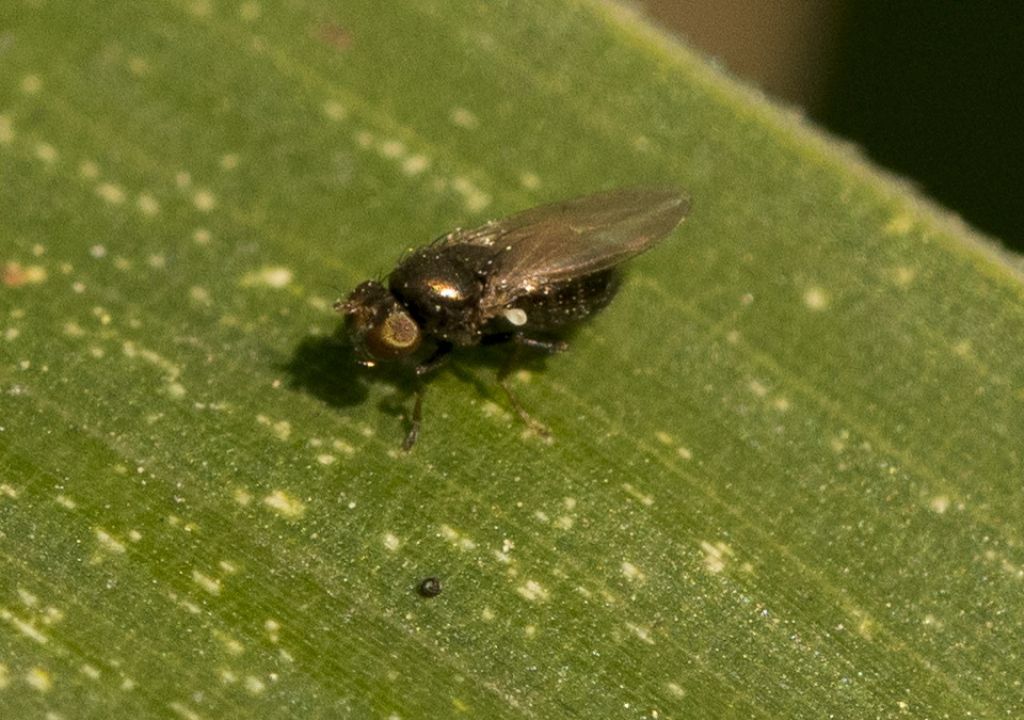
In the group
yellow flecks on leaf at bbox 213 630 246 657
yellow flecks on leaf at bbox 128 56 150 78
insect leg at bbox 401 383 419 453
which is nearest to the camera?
yellow flecks on leaf at bbox 213 630 246 657

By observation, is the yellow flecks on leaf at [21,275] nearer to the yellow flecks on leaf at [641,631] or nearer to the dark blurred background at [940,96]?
the yellow flecks on leaf at [641,631]

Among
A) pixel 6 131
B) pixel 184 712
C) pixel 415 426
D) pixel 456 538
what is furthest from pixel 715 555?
pixel 6 131

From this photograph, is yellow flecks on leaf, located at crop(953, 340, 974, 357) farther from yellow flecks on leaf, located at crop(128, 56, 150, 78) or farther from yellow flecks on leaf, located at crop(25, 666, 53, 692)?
yellow flecks on leaf, located at crop(128, 56, 150, 78)

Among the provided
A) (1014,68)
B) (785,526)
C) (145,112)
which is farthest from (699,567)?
(1014,68)

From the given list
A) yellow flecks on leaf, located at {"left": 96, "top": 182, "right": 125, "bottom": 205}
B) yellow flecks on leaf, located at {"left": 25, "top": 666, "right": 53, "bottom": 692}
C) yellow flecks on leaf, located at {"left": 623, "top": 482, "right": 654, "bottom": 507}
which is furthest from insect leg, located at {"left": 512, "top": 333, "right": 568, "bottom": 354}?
yellow flecks on leaf, located at {"left": 25, "top": 666, "right": 53, "bottom": 692}

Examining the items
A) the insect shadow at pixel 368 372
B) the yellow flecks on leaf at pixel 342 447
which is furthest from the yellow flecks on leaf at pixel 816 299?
the yellow flecks on leaf at pixel 342 447

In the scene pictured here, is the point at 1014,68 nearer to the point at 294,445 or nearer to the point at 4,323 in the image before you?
the point at 294,445
